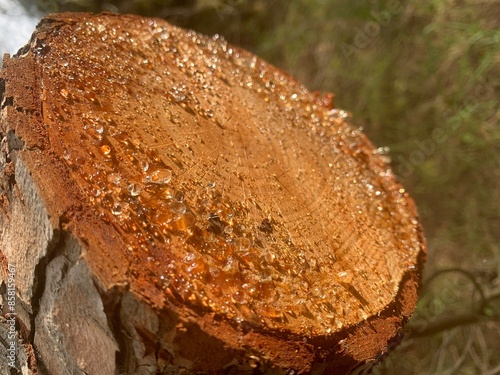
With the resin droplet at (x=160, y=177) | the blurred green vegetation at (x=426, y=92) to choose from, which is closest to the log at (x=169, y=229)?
the resin droplet at (x=160, y=177)

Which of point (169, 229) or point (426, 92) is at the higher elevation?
point (426, 92)

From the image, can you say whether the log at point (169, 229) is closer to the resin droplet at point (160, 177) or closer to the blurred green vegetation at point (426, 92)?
the resin droplet at point (160, 177)

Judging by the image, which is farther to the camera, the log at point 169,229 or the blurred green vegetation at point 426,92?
A: the blurred green vegetation at point 426,92

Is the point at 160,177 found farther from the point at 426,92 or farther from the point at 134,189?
the point at 426,92

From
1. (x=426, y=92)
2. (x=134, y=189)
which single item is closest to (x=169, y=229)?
(x=134, y=189)

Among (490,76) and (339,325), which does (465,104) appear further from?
(339,325)

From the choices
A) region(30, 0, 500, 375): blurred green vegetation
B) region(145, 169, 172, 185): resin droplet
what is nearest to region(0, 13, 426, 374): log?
region(145, 169, 172, 185): resin droplet
